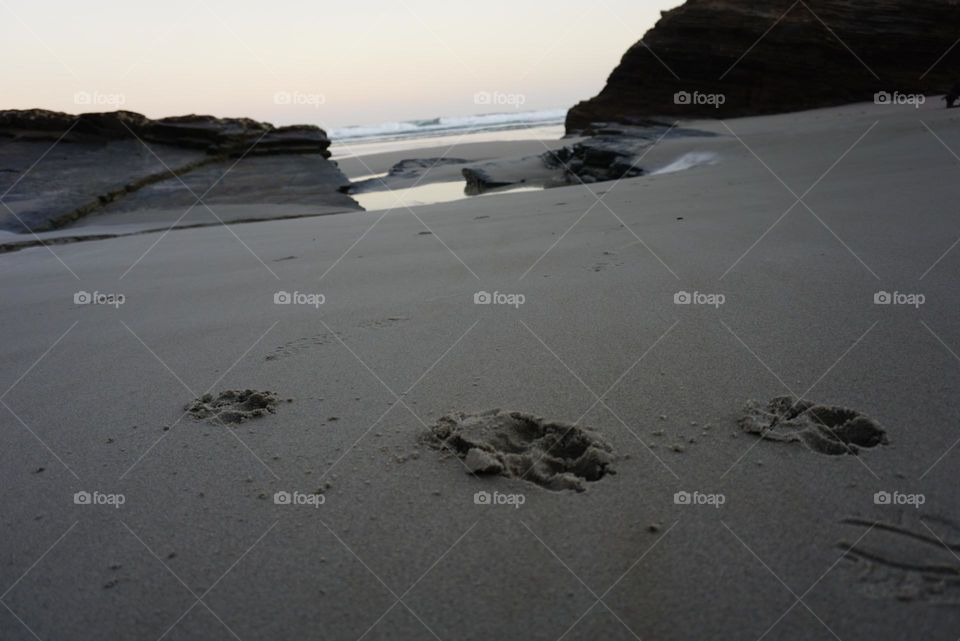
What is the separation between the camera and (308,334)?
2250mm

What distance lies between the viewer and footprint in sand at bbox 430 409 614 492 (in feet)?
4.35

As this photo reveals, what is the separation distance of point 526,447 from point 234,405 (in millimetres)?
838

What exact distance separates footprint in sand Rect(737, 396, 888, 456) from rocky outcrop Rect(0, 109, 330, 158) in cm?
917

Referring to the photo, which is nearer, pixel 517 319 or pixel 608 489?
pixel 608 489

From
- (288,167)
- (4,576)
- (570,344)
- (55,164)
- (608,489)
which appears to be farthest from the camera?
(288,167)

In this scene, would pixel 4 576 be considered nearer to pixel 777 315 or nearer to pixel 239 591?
pixel 239 591

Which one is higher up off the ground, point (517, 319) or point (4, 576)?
point (517, 319)

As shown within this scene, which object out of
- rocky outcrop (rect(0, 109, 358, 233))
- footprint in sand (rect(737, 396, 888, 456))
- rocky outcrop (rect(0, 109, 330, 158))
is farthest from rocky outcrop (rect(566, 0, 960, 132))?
footprint in sand (rect(737, 396, 888, 456))

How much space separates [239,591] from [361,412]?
616 millimetres

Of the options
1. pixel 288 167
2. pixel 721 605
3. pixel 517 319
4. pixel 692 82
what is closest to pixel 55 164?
pixel 288 167

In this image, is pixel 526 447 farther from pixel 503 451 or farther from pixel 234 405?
pixel 234 405

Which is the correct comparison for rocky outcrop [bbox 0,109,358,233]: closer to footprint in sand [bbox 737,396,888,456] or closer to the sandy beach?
the sandy beach

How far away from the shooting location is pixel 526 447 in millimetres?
1440

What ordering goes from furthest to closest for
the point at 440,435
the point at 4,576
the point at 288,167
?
1. the point at 288,167
2. the point at 440,435
3. the point at 4,576
